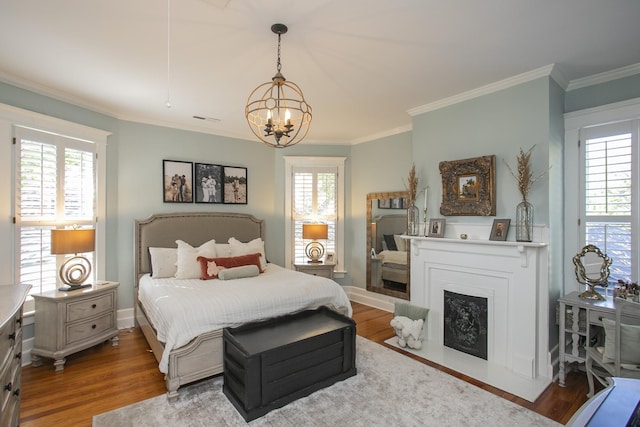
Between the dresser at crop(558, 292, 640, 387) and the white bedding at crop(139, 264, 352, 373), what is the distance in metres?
2.01

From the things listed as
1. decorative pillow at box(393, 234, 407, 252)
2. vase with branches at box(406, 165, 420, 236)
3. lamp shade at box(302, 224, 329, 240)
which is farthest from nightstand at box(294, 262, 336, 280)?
vase with branches at box(406, 165, 420, 236)

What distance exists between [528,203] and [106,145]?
16.0 ft

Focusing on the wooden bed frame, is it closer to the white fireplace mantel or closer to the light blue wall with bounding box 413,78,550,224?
the white fireplace mantel

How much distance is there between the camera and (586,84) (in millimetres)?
3088

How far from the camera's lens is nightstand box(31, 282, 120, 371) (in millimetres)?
3031

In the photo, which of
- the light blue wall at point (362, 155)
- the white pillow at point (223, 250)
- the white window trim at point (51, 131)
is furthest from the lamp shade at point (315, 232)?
the white window trim at point (51, 131)

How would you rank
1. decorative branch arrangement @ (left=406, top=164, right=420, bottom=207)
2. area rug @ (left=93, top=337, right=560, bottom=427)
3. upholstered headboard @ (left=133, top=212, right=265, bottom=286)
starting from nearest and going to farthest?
1. area rug @ (left=93, top=337, right=560, bottom=427)
2. decorative branch arrangement @ (left=406, top=164, right=420, bottom=207)
3. upholstered headboard @ (left=133, top=212, right=265, bottom=286)

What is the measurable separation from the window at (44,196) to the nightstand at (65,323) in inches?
13.8

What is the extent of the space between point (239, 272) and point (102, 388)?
64.0 inches

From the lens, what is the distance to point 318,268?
5.01 meters

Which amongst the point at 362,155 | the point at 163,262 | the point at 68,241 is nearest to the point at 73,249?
the point at 68,241

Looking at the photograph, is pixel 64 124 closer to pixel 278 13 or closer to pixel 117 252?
pixel 117 252

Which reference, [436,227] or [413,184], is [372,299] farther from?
[413,184]

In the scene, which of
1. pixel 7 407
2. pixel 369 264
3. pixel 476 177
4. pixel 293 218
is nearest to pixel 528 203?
pixel 476 177
